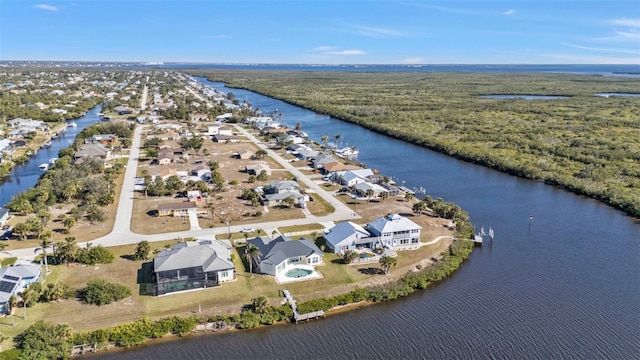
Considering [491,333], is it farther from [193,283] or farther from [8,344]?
[8,344]

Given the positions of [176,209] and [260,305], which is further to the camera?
[176,209]

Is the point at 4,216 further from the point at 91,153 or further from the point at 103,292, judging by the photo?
the point at 91,153

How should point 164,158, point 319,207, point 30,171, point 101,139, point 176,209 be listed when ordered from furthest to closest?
1. point 101,139
2. point 164,158
3. point 30,171
4. point 319,207
5. point 176,209

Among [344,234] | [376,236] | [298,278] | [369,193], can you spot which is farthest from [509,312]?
[369,193]

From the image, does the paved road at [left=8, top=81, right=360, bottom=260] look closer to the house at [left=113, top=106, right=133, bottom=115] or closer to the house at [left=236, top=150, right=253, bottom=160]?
the house at [left=236, top=150, right=253, bottom=160]

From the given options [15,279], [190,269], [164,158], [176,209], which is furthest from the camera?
[164,158]

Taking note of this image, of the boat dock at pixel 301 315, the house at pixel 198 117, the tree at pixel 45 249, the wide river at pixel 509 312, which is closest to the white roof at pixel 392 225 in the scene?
the wide river at pixel 509 312

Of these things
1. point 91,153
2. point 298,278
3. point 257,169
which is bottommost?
point 298,278

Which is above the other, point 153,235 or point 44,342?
point 153,235
